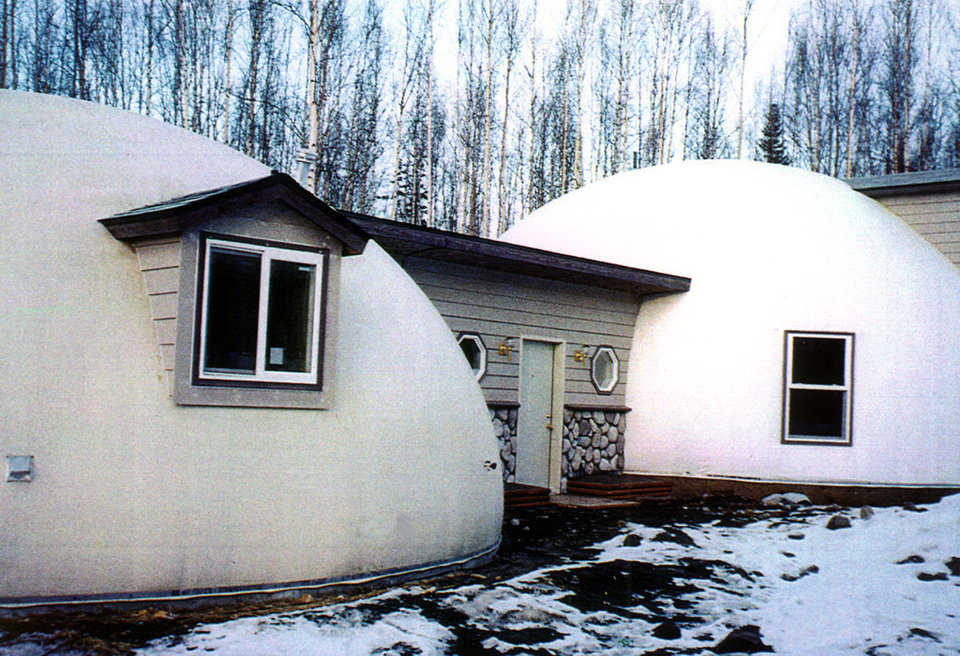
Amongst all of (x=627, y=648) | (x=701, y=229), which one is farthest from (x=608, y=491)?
(x=627, y=648)

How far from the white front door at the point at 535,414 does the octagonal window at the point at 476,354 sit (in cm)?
65

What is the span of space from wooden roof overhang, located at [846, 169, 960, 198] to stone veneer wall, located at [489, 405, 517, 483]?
6.32 meters

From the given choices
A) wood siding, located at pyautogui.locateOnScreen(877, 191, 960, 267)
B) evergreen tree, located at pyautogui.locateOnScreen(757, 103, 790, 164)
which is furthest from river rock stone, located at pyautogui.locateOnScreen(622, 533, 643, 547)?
evergreen tree, located at pyautogui.locateOnScreen(757, 103, 790, 164)

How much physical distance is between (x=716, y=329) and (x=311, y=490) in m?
7.20

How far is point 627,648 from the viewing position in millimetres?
5020

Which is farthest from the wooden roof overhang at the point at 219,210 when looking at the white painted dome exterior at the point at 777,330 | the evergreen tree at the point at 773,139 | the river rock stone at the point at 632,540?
the evergreen tree at the point at 773,139

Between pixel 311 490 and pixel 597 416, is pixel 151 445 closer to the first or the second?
pixel 311 490

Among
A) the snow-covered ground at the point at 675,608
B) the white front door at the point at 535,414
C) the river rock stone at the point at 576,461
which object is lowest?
the snow-covered ground at the point at 675,608

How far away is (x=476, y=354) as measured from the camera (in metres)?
10.0

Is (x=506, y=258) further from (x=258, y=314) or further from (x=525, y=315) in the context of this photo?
(x=258, y=314)

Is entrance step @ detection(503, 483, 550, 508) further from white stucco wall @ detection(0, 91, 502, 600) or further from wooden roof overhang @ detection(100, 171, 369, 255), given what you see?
wooden roof overhang @ detection(100, 171, 369, 255)

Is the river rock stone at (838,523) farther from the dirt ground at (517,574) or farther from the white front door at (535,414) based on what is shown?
the white front door at (535,414)

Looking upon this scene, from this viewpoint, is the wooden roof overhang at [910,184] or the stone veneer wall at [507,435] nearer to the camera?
the stone veneer wall at [507,435]

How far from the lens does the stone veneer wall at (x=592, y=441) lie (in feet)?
36.4
